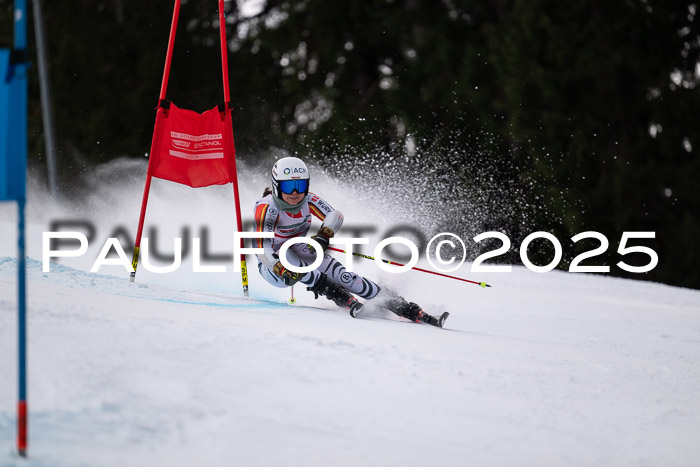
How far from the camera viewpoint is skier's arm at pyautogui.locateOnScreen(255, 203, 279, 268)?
7148mm

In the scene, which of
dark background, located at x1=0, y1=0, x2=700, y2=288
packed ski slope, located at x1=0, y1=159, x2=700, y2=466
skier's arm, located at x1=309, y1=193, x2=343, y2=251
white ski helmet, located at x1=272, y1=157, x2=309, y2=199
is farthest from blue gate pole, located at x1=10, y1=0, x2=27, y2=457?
dark background, located at x1=0, y1=0, x2=700, y2=288

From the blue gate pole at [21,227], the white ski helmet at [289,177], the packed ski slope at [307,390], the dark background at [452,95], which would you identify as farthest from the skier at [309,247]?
the dark background at [452,95]

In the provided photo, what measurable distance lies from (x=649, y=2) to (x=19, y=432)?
1310 cm

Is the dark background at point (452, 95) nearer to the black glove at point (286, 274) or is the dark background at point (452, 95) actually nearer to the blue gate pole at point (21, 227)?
the black glove at point (286, 274)

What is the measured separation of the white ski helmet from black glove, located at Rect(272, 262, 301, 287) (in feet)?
1.79

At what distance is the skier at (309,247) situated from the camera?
23.1 feet

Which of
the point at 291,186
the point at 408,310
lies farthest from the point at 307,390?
the point at 291,186

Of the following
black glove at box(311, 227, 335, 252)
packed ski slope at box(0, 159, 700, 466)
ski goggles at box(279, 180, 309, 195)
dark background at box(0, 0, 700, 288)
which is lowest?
packed ski slope at box(0, 159, 700, 466)

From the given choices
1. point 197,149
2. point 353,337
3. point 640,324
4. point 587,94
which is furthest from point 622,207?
point 353,337

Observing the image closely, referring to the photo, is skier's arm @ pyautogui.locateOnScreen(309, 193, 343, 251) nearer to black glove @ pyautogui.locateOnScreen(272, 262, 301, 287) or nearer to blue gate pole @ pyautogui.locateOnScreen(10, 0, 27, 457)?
black glove @ pyautogui.locateOnScreen(272, 262, 301, 287)

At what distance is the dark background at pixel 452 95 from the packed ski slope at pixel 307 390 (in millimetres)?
6507

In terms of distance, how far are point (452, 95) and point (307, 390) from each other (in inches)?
480

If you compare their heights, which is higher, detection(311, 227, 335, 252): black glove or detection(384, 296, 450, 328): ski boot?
detection(311, 227, 335, 252): black glove

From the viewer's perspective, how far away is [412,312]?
694cm
